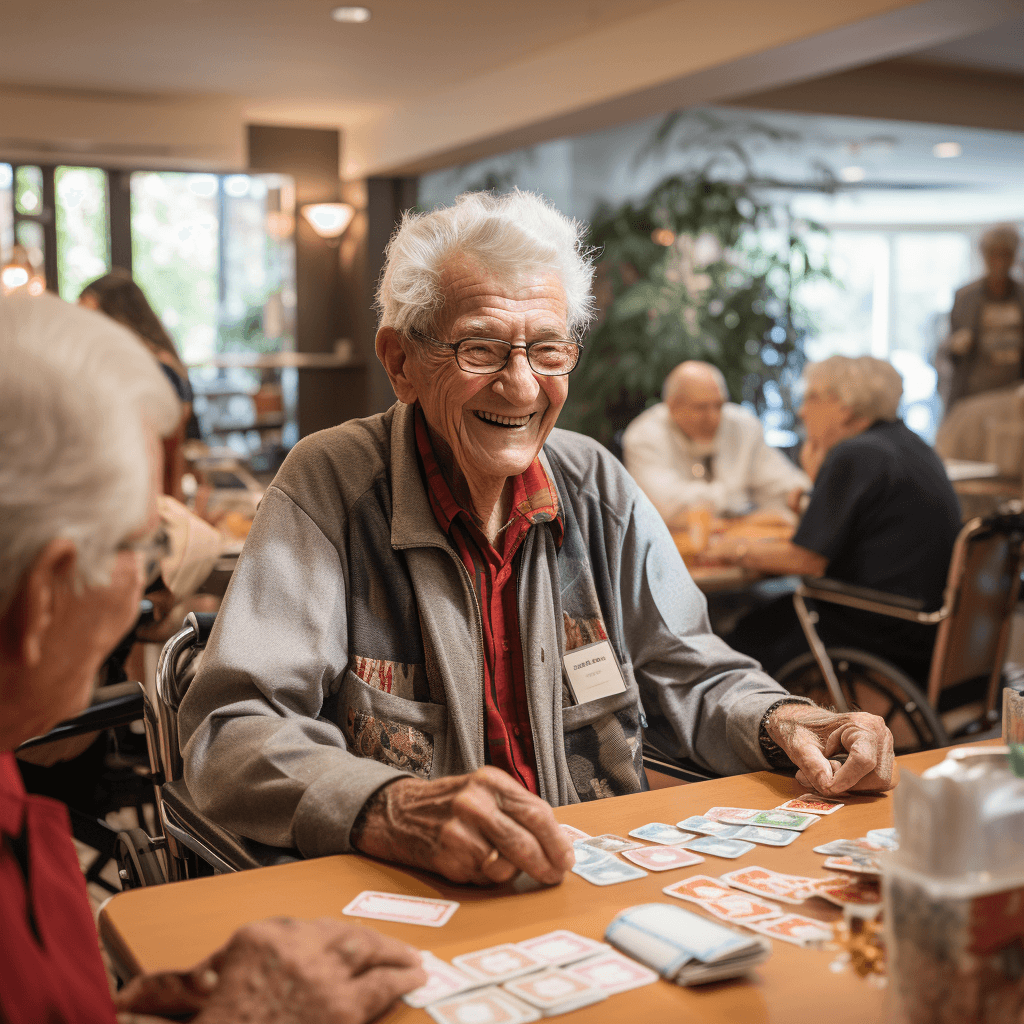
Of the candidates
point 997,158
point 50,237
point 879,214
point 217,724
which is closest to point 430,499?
point 217,724

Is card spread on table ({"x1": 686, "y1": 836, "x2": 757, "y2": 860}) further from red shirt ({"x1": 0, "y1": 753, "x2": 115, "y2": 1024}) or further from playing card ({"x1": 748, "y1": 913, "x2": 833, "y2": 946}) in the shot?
red shirt ({"x1": 0, "y1": 753, "x2": 115, "y2": 1024})

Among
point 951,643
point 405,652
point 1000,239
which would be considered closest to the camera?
point 405,652

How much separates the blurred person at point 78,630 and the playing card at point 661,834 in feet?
1.33

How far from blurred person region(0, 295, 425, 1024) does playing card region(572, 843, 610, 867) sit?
30cm

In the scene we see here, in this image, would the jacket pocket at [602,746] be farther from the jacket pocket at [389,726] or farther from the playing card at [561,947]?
the playing card at [561,947]

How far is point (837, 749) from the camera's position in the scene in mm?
1414

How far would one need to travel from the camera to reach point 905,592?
3400mm

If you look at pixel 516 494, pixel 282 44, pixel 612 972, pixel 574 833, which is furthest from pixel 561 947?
pixel 282 44

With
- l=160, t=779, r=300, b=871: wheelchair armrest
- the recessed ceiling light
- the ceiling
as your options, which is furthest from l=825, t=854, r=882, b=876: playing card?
the recessed ceiling light

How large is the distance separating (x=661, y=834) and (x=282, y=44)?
6.67 m

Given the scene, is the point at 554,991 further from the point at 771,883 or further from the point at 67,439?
the point at 67,439

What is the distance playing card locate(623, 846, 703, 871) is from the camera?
115 centimetres

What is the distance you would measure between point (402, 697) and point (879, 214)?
14822 millimetres

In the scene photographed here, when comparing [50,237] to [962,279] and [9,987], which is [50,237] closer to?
[9,987]
